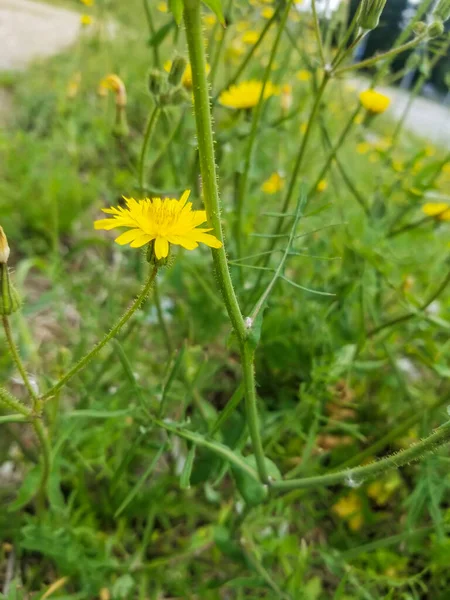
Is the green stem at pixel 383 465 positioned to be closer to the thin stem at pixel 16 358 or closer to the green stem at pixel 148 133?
the thin stem at pixel 16 358

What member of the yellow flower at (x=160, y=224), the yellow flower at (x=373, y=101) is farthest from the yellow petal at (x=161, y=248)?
the yellow flower at (x=373, y=101)

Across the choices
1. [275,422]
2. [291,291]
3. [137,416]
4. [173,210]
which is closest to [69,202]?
[291,291]

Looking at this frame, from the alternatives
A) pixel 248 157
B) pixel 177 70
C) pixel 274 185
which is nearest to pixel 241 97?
pixel 248 157

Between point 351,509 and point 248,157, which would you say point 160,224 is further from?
point 351,509

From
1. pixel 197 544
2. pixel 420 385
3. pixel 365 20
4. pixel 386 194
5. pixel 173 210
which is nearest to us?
pixel 173 210

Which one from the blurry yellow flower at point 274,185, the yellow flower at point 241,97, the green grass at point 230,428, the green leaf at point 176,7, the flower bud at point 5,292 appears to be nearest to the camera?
the green leaf at point 176,7

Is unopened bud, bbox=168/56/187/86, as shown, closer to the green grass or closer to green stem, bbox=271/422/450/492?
the green grass

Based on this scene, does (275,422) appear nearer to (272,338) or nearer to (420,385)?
(272,338)
